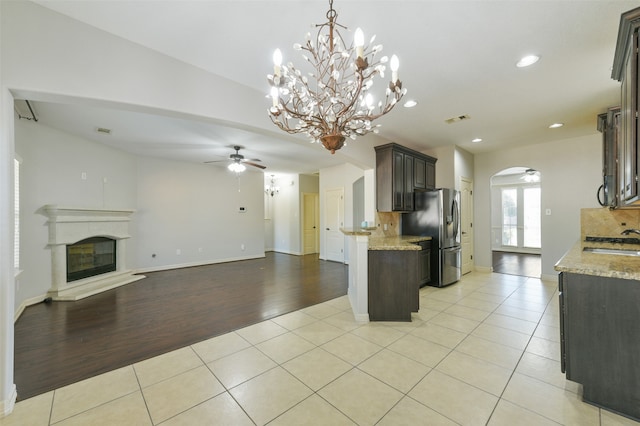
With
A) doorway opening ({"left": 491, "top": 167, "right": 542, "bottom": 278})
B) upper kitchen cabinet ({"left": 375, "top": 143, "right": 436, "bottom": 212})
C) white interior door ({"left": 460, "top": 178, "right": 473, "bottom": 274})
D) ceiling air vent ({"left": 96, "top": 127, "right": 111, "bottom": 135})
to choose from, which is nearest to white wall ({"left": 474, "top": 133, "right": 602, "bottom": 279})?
white interior door ({"left": 460, "top": 178, "right": 473, "bottom": 274})

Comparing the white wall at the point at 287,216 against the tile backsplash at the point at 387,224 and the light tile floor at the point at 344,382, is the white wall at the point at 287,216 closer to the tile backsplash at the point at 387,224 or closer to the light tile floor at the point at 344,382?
the tile backsplash at the point at 387,224

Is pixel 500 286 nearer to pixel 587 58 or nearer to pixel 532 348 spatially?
pixel 532 348

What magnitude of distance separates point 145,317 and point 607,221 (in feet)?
20.6

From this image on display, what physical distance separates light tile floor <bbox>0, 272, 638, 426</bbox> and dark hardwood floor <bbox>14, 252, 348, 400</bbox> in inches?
11.4

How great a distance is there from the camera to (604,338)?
5.67ft

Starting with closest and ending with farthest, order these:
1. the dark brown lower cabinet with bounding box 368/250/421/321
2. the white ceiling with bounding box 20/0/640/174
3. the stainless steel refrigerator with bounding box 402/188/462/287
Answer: the white ceiling with bounding box 20/0/640/174
the dark brown lower cabinet with bounding box 368/250/421/321
the stainless steel refrigerator with bounding box 402/188/462/287

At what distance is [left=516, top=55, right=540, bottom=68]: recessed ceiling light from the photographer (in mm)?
2453

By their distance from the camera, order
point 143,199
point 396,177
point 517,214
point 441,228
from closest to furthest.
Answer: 1. point 396,177
2. point 441,228
3. point 143,199
4. point 517,214

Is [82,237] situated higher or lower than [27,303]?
higher

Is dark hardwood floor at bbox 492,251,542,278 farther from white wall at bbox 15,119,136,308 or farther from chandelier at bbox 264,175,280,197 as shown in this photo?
white wall at bbox 15,119,136,308

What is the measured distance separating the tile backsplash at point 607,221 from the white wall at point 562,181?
174cm

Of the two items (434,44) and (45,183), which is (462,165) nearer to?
(434,44)

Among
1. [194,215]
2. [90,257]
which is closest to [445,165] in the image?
[194,215]

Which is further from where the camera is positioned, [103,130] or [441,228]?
[441,228]
